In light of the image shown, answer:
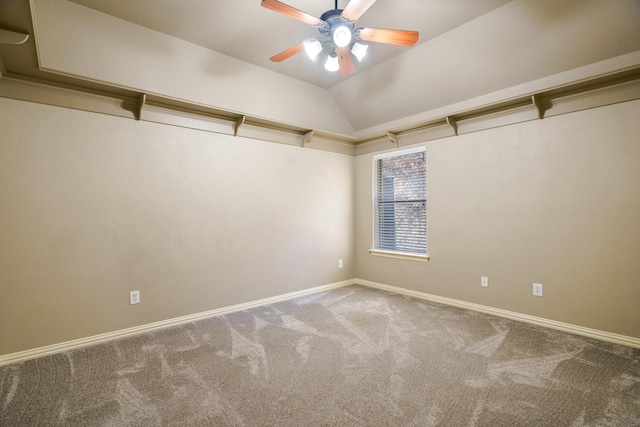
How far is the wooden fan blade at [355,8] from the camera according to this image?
195 centimetres

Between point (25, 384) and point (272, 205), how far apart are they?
2.72m

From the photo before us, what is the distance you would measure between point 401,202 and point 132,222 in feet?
11.2

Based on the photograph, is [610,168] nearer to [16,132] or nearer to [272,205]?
[272,205]

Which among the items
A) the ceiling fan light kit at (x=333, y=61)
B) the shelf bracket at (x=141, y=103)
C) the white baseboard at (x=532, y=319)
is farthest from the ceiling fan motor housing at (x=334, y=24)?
the white baseboard at (x=532, y=319)

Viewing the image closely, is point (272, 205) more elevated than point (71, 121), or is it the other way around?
point (71, 121)

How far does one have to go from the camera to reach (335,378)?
2148mm

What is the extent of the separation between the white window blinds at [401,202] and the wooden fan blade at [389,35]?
6.91 feet

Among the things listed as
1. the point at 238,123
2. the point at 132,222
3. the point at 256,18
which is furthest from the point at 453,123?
the point at 132,222

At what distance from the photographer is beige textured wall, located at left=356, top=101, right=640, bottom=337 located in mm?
2658

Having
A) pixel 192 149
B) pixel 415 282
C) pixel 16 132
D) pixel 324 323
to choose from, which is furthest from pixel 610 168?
pixel 16 132

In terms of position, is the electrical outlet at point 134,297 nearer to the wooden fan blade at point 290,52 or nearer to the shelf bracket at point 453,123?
the wooden fan blade at point 290,52

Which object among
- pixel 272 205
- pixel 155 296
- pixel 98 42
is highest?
pixel 98 42

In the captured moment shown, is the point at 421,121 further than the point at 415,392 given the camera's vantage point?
Yes

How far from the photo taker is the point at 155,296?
3102 millimetres
